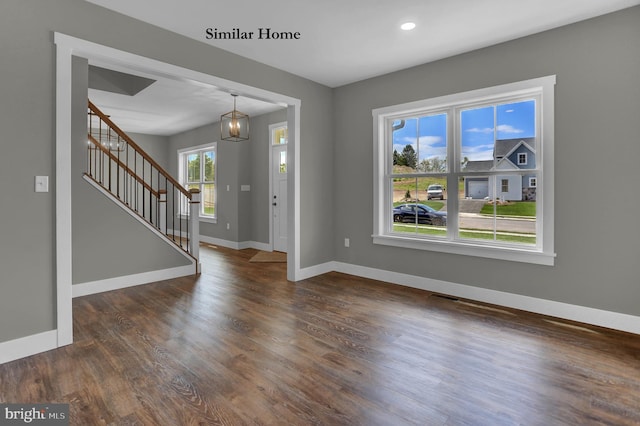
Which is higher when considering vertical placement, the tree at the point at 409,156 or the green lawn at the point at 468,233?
the tree at the point at 409,156

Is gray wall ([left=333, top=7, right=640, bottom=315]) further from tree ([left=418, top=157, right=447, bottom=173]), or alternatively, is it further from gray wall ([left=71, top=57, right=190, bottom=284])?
gray wall ([left=71, top=57, right=190, bottom=284])

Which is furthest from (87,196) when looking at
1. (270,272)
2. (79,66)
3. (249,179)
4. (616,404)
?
(616,404)

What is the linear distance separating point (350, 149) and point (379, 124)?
1.84ft

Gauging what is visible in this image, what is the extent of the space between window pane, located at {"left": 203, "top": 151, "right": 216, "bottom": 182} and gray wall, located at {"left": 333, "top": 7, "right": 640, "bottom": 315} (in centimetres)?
574

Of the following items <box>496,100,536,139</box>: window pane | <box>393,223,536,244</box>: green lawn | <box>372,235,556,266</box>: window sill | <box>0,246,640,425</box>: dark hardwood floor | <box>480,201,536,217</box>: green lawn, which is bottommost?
<box>0,246,640,425</box>: dark hardwood floor

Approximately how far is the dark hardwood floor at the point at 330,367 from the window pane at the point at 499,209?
2.67 feet

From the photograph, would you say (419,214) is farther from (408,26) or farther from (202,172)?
(202,172)

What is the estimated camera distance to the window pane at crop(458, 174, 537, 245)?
11.6 ft

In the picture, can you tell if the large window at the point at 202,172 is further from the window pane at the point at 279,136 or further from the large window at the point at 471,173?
the large window at the point at 471,173

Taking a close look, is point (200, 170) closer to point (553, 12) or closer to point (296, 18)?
point (296, 18)

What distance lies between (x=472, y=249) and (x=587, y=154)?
1391mm

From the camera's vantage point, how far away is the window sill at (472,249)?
3.36m

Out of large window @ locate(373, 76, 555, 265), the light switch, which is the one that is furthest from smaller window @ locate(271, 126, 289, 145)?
the light switch

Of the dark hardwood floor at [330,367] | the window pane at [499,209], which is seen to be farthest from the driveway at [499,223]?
the dark hardwood floor at [330,367]
